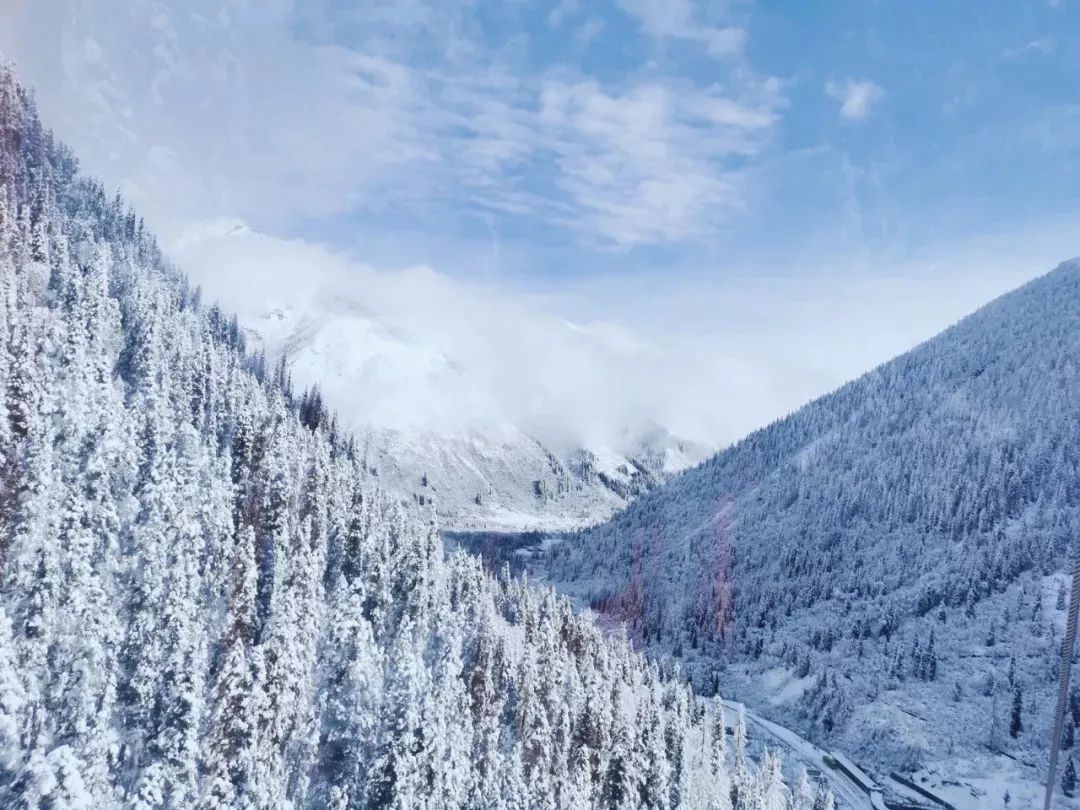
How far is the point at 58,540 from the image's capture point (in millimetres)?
52656

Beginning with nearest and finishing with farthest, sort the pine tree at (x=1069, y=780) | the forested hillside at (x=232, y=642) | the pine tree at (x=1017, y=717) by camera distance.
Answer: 1. the forested hillside at (x=232, y=642)
2. the pine tree at (x=1069, y=780)
3. the pine tree at (x=1017, y=717)

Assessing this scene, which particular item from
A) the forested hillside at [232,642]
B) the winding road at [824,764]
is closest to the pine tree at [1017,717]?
the winding road at [824,764]

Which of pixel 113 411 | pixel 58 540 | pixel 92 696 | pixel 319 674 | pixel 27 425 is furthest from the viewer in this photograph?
pixel 113 411

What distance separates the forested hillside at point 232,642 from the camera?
158ft

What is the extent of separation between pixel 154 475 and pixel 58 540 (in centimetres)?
1535

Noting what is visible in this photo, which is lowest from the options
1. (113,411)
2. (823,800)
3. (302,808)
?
(823,800)

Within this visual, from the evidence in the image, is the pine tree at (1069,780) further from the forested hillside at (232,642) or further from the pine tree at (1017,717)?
the forested hillside at (232,642)

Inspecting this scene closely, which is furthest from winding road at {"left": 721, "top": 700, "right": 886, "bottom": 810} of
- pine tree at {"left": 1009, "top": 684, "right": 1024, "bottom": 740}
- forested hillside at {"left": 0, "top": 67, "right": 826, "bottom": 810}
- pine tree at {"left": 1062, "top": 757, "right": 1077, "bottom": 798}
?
forested hillside at {"left": 0, "top": 67, "right": 826, "bottom": 810}

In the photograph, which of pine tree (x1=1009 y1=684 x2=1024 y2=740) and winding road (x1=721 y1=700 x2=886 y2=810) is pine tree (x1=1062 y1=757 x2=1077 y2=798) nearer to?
pine tree (x1=1009 y1=684 x2=1024 y2=740)

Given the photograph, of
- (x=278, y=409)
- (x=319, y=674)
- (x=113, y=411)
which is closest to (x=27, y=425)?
(x=113, y=411)

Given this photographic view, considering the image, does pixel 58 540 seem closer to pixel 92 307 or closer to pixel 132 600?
pixel 132 600

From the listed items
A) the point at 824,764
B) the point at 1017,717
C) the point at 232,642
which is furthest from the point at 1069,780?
the point at 232,642

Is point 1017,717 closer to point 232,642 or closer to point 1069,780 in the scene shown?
point 1069,780

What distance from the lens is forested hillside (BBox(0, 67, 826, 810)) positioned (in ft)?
158
